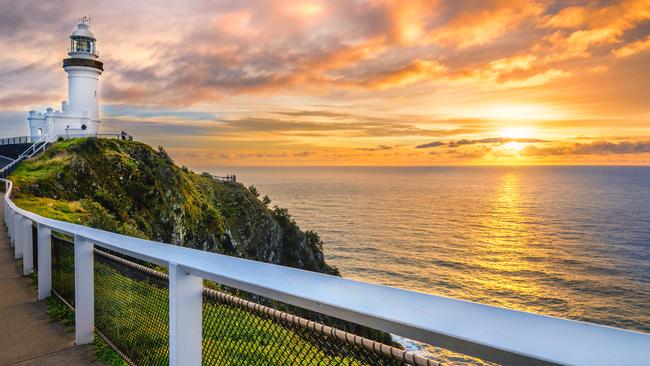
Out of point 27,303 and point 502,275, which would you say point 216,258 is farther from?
point 502,275

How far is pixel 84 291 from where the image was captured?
480 cm

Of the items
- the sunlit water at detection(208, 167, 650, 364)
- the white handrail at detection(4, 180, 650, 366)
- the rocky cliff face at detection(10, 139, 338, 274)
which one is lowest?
the sunlit water at detection(208, 167, 650, 364)

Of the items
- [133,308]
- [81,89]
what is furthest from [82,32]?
[133,308]

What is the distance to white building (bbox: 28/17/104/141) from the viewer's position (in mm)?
45281

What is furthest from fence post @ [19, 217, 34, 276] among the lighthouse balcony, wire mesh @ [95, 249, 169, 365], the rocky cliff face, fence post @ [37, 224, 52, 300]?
the lighthouse balcony

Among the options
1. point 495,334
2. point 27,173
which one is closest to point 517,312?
point 495,334

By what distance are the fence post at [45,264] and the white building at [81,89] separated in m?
44.2

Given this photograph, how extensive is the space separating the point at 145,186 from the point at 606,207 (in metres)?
127

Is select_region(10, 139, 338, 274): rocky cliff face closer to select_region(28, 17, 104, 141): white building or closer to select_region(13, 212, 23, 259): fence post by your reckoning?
select_region(13, 212, 23, 259): fence post

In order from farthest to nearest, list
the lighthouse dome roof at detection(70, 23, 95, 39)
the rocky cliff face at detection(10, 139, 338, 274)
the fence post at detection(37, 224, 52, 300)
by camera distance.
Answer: the lighthouse dome roof at detection(70, 23, 95, 39), the rocky cliff face at detection(10, 139, 338, 274), the fence post at detection(37, 224, 52, 300)

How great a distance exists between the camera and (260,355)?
13.2ft

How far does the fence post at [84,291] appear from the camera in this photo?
476cm

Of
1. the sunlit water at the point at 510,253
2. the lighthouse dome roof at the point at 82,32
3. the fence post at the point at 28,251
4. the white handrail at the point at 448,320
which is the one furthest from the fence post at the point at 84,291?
the lighthouse dome roof at the point at 82,32

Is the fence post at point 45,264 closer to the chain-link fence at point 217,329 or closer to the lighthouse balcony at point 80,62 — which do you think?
the chain-link fence at point 217,329
